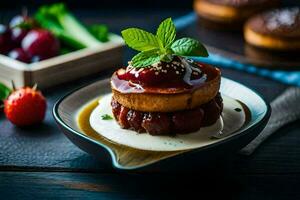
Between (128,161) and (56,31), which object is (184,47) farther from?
(56,31)

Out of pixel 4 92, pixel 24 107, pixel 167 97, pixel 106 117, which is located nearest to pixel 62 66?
pixel 4 92

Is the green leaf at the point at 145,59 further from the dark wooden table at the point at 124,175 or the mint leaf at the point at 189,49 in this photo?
the dark wooden table at the point at 124,175

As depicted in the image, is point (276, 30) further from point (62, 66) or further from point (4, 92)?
point (4, 92)

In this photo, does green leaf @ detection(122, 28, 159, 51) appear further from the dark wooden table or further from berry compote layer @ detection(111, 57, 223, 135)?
the dark wooden table

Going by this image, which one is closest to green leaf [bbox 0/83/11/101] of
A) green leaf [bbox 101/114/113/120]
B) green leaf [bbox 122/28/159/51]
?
green leaf [bbox 101/114/113/120]

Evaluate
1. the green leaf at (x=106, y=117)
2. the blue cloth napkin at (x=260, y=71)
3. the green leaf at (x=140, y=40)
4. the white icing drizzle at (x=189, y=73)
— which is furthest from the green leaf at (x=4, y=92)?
the blue cloth napkin at (x=260, y=71)

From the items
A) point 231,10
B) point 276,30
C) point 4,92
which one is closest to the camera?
point 4,92
